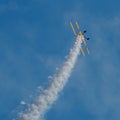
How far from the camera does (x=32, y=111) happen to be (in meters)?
186

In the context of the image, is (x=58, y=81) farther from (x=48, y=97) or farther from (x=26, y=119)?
(x=26, y=119)

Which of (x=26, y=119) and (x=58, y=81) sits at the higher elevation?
(x=58, y=81)

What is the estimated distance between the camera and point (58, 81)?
651 ft

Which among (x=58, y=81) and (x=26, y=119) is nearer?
(x=26, y=119)

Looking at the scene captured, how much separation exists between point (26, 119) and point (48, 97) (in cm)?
1210

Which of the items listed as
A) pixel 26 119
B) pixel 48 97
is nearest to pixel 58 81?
pixel 48 97

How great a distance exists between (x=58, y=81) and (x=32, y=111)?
54.8 feet

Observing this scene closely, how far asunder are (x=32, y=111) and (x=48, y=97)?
8.13m

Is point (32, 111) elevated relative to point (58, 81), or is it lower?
lower

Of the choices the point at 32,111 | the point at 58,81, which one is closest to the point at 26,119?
the point at 32,111

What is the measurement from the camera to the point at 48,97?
192 metres

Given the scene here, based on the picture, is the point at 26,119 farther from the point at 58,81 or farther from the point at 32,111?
the point at 58,81

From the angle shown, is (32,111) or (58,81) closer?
(32,111)
